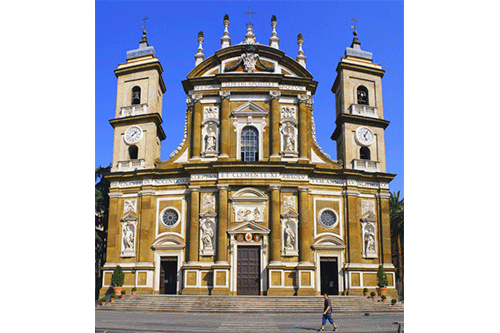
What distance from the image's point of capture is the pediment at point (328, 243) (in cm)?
2667

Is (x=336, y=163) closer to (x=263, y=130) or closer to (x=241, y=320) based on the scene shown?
(x=263, y=130)

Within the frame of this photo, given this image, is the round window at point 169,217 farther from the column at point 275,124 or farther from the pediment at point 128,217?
the column at point 275,124

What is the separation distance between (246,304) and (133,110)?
14822 millimetres

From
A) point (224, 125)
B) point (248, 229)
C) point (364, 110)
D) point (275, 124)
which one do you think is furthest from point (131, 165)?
point (364, 110)

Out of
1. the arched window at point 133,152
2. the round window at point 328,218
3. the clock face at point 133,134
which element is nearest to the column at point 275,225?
the round window at point 328,218

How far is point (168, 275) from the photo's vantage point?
2725cm

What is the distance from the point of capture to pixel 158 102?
30.8 m

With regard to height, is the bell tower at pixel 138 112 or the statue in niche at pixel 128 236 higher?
the bell tower at pixel 138 112

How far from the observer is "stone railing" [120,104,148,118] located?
29656 millimetres

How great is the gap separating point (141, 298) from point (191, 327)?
9.05 metres

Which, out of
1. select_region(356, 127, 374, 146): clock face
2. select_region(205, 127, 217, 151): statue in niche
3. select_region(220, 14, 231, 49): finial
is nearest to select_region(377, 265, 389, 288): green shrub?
select_region(356, 127, 374, 146): clock face

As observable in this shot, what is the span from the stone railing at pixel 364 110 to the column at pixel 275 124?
16.5 feet

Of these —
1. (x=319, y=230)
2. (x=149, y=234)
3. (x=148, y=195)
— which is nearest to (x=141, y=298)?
(x=149, y=234)

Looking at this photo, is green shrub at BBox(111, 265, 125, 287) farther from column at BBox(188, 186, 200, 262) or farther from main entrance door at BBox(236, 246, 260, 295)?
main entrance door at BBox(236, 246, 260, 295)
